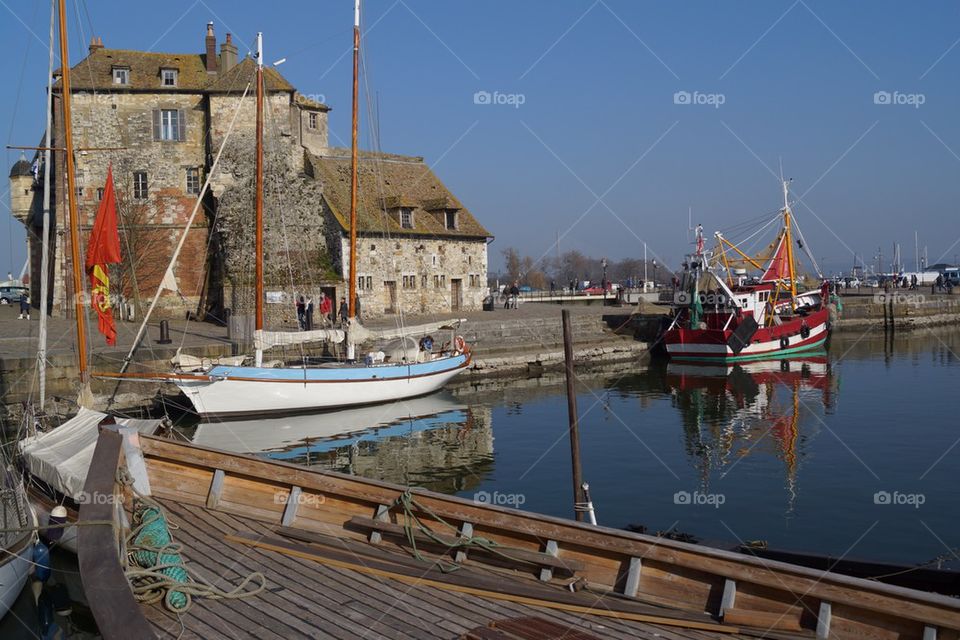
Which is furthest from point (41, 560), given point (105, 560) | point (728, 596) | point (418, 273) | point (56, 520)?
point (418, 273)

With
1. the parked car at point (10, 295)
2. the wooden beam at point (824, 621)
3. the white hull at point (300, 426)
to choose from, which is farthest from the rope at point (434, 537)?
the parked car at point (10, 295)

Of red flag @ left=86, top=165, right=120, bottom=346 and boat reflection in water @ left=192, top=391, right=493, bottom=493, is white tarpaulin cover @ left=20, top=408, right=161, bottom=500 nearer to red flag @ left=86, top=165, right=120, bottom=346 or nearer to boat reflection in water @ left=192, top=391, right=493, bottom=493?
red flag @ left=86, top=165, right=120, bottom=346

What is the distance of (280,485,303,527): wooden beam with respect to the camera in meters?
9.89

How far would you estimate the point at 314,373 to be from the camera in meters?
28.9

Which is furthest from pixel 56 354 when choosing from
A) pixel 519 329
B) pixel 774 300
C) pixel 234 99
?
pixel 774 300

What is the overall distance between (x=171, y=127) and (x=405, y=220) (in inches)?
541

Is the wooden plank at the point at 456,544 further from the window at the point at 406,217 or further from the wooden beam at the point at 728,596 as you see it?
the window at the point at 406,217

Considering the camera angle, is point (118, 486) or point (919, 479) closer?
point (118, 486)

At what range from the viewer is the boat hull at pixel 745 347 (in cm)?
4400

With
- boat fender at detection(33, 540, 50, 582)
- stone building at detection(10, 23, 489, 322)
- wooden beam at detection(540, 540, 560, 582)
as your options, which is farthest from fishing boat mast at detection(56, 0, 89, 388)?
stone building at detection(10, 23, 489, 322)

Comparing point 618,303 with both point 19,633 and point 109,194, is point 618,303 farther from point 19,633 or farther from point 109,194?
point 19,633

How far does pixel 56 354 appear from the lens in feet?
91.2

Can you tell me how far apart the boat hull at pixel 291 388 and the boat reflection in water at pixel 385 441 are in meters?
0.40

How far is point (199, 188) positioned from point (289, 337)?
1892 centimetres
